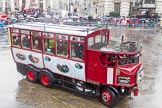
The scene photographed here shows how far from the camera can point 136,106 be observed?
33.4 feet

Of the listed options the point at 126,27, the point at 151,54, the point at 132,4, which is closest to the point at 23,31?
the point at 151,54

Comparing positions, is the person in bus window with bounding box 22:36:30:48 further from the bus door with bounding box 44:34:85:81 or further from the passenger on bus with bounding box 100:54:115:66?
the passenger on bus with bounding box 100:54:115:66

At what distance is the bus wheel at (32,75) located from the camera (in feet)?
40.1

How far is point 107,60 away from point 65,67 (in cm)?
202

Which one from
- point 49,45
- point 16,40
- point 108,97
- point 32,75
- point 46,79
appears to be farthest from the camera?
point 16,40

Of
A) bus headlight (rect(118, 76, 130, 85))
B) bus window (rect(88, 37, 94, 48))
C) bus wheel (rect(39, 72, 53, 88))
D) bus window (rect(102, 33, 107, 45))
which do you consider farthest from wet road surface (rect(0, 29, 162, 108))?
bus window (rect(102, 33, 107, 45))

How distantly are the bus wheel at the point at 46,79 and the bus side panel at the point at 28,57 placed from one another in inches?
17.5

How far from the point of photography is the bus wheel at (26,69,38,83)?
12234mm

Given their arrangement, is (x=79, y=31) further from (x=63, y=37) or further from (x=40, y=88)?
(x=40, y=88)

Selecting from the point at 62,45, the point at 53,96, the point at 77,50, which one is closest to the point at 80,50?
the point at 77,50

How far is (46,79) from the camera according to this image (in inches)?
465

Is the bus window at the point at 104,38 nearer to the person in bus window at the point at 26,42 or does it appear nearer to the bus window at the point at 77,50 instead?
the bus window at the point at 77,50

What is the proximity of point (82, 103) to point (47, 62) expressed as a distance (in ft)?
8.28

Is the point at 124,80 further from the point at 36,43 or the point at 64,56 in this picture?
the point at 36,43
